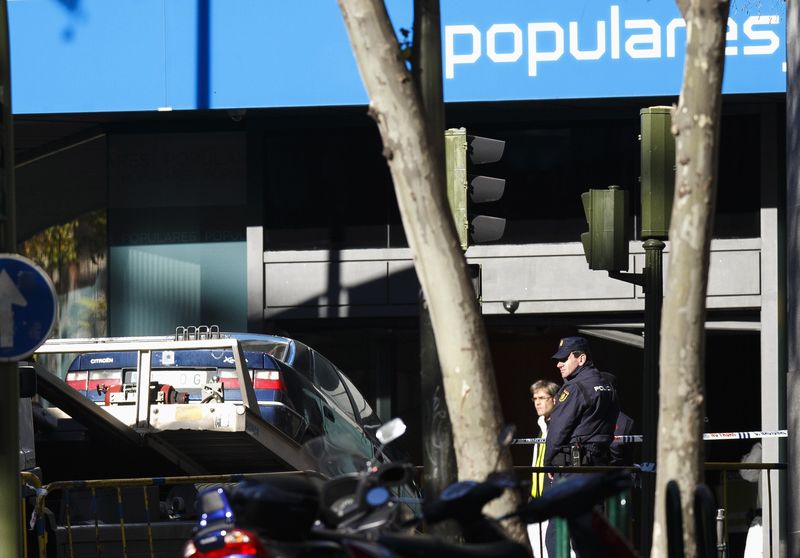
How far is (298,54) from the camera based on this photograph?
14086 millimetres

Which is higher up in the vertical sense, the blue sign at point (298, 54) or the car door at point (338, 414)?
the blue sign at point (298, 54)

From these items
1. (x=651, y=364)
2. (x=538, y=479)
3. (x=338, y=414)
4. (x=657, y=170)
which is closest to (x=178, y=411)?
(x=338, y=414)

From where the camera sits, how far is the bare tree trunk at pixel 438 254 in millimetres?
5305

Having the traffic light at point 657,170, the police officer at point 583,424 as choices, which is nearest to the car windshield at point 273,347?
the police officer at point 583,424

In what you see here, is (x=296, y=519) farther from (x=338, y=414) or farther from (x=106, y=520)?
(x=338, y=414)

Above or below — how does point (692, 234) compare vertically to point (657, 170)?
below

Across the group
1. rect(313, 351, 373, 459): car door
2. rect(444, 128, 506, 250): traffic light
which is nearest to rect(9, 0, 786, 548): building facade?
rect(313, 351, 373, 459): car door

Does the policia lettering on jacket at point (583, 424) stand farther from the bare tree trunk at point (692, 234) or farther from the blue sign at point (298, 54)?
the blue sign at point (298, 54)

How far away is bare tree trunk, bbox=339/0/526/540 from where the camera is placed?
5.30m

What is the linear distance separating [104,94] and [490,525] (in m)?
10.6

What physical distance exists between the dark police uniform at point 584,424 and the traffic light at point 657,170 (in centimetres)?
209

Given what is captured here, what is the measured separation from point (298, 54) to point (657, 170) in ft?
24.0

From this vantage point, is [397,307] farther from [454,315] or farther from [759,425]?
[454,315]

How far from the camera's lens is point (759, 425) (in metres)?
14.7
